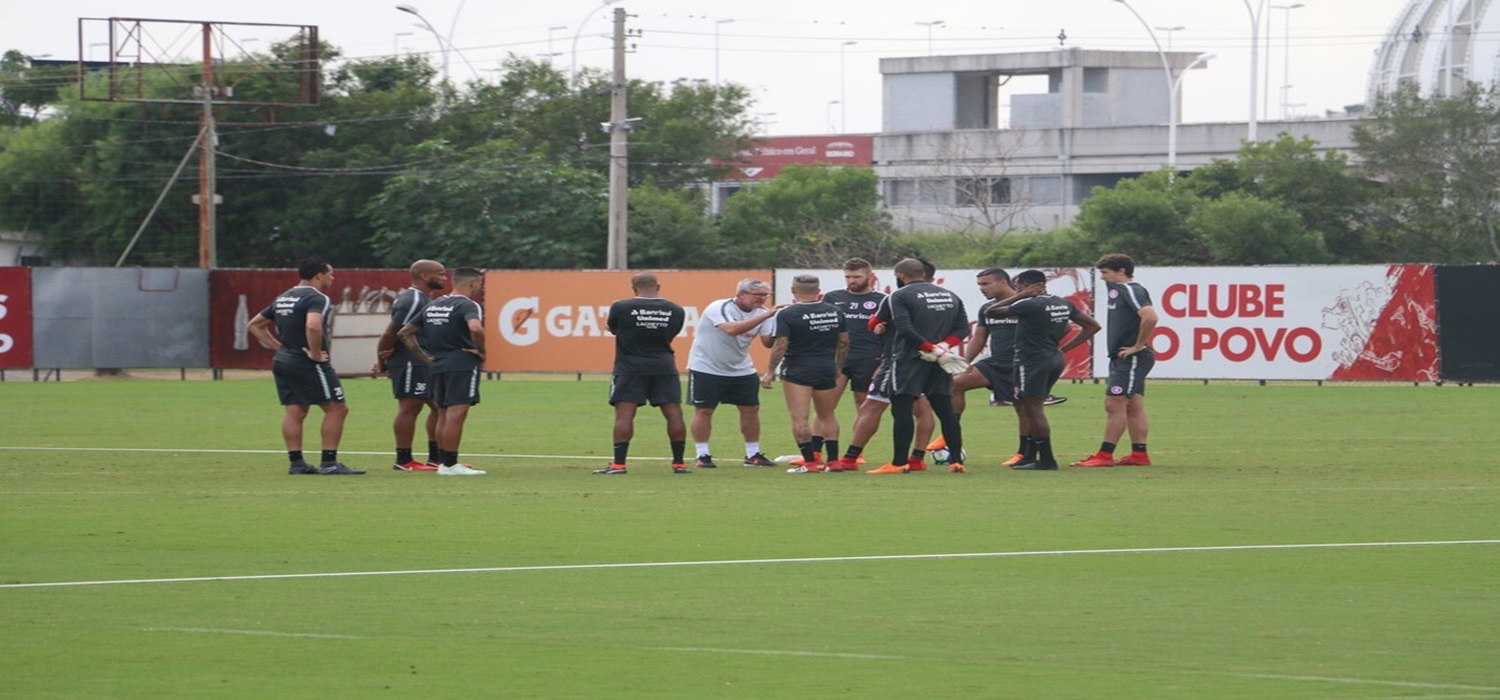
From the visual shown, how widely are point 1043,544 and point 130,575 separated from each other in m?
5.03

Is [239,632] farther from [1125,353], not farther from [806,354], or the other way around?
[1125,353]

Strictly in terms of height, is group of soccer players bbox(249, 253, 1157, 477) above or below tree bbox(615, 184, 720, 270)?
below

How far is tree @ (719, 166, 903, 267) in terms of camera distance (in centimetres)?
5831

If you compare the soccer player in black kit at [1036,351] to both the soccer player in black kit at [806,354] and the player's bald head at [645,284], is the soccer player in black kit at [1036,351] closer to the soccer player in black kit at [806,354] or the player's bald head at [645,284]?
the soccer player in black kit at [806,354]

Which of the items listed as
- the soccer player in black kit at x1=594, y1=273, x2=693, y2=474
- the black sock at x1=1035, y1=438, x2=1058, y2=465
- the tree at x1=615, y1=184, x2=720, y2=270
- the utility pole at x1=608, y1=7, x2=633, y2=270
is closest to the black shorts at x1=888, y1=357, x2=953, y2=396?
the black sock at x1=1035, y1=438, x2=1058, y2=465

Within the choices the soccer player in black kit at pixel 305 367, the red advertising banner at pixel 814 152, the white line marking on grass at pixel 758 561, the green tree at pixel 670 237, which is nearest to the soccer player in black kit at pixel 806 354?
the soccer player in black kit at pixel 305 367

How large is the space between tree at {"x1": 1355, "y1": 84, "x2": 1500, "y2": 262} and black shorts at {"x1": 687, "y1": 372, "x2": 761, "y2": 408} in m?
43.1

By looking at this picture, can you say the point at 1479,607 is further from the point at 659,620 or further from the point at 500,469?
the point at 500,469

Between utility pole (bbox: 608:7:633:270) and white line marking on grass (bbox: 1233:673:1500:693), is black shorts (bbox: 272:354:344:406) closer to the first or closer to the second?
white line marking on grass (bbox: 1233:673:1500:693)

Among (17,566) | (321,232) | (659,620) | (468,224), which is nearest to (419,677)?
(659,620)

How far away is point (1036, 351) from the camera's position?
16.5 metres

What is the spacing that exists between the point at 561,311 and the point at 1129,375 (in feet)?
69.1

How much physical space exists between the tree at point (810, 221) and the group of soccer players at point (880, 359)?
39486 millimetres

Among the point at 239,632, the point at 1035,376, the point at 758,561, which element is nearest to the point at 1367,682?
the point at 758,561
